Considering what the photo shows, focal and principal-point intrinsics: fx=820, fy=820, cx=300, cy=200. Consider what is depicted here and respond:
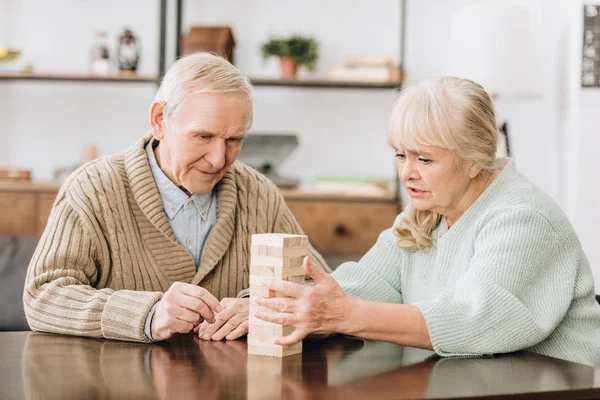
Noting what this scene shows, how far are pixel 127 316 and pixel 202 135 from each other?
0.46 meters

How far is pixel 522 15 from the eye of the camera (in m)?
3.47

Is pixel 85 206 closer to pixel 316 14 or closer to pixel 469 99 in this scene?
pixel 469 99

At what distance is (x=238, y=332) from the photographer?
1609 mm

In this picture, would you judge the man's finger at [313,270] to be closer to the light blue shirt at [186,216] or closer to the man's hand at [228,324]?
the man's hand at [228,324]

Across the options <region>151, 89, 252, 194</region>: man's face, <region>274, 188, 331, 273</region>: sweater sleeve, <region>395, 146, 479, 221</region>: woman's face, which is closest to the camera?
<region>395, 146, 479, 221</region>: woman's face

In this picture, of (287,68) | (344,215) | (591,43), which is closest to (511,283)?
(591,43)

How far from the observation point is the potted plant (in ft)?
13.2

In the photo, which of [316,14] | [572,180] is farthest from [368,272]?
[316,14]

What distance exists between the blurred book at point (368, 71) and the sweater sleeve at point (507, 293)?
244 cm

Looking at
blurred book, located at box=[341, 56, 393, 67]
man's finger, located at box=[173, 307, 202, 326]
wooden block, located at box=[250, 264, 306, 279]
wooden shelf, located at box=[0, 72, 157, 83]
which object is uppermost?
blurred book, located at box=[341, 56, 393, 67]

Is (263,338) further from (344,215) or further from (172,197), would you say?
(344,215)

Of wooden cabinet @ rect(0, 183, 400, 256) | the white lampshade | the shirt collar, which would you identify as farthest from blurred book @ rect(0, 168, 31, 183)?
the shirt collar

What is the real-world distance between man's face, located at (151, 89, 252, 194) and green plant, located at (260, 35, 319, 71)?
2.14 metres

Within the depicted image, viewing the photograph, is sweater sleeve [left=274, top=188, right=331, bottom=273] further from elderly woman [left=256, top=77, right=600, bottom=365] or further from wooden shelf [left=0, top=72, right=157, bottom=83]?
wooden shelf [left=0, top=72, right=157, bottom=83]
